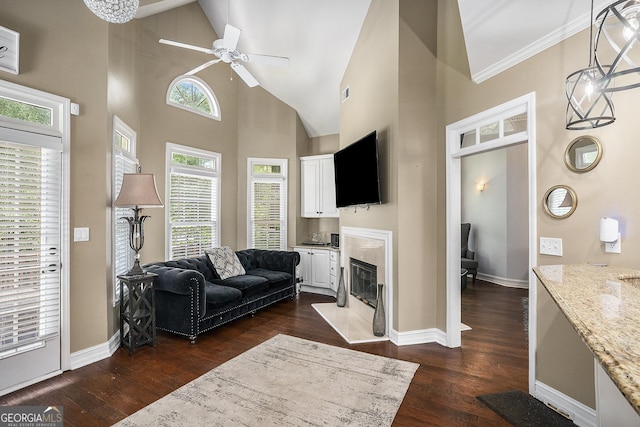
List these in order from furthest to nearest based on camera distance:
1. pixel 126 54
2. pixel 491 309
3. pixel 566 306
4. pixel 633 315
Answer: pixel 491 309, pixel 126 54, pixel 566 306, pixel 633 315

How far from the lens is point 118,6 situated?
2115 mm

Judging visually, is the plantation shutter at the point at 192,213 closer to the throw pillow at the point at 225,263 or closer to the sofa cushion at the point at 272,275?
the throw pillow at the point at 225,263

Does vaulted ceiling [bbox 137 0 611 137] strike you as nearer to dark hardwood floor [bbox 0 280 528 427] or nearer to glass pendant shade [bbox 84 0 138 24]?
glass pendant shade [bbox 84 0 138 24]

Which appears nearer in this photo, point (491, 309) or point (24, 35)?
point (24, 35)

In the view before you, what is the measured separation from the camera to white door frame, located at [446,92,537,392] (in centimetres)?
253

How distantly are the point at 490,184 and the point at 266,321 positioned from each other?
5237mm

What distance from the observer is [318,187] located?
6086 mm

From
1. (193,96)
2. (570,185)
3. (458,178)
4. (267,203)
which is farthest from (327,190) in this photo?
(570,185)

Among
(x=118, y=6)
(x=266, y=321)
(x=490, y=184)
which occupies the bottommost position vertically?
(x=266, y=321)

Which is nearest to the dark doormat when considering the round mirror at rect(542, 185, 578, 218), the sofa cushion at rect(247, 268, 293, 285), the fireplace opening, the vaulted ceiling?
the round mirror at rect(542, 185, 578, 218)

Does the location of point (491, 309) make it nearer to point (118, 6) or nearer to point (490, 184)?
point (490, 184)

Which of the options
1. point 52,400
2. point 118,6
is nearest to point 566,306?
point 118,6

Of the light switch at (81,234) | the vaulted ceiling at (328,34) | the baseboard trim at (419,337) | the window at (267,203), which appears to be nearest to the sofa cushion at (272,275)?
the window at (267,203)

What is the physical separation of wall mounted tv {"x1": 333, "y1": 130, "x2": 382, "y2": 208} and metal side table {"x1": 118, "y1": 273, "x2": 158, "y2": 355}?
254 centimetres
